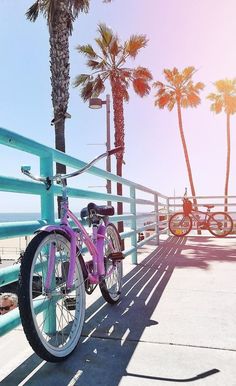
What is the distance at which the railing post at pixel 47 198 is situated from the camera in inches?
110

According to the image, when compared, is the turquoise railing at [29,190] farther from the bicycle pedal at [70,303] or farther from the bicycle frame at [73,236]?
the bicycle pedal at [70,303]

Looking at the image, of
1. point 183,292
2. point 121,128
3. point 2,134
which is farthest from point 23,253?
point 121,128

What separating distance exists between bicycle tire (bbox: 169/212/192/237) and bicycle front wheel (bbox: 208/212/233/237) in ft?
2.22

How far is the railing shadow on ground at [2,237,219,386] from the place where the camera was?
2146 mm

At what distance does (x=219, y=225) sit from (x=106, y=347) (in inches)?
371

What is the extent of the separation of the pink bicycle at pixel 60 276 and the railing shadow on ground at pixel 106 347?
4.4 inches

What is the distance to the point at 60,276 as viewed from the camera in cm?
262

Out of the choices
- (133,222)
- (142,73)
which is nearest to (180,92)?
(142,73)

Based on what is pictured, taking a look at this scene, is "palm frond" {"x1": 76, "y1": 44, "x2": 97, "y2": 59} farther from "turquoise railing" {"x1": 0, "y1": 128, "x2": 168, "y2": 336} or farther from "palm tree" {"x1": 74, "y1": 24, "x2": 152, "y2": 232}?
"turquoise railing" {"x1": 0, "y1": 128, "x2": 168, "y2": 336}

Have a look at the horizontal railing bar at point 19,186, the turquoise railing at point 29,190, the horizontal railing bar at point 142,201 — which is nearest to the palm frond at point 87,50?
the horizontal railing bar at point 142,201

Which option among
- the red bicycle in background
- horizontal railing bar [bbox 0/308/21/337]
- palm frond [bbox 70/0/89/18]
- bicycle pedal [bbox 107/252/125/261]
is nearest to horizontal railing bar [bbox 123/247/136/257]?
bicycle pedal [bbox 107/252/125/261]

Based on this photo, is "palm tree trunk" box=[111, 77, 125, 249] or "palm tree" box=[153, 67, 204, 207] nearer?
"palm tree trunk" box=[111, 77, 125, 249]

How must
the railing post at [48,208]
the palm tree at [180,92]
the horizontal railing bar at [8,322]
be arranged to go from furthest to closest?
1. the palm tree at [180,92]
2. the railing post at [48,208]
3. the horizontal railing bar at [8,322]

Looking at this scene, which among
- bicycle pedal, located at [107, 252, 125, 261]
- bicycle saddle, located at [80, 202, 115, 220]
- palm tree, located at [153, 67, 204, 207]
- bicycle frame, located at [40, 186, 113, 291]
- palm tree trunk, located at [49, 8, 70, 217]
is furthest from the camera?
palm tree, located at [153, 67, 204, 207]
